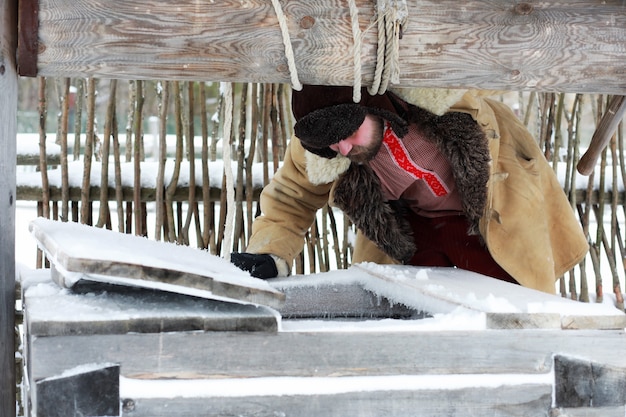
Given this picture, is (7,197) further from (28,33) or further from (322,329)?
(322,329)

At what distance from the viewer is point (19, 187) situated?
2914 millimetres

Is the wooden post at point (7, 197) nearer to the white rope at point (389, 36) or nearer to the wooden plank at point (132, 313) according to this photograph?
the wooden plank at point (132, 313)

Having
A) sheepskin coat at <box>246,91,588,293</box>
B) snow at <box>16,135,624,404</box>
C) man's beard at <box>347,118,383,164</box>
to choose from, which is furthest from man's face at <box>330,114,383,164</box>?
snow at <box>16,135,624,404</box>

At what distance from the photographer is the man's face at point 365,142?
6.48 feet

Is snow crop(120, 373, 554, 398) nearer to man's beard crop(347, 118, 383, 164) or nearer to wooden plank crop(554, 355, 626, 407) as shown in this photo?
wooden plank crop(554, 355, 626, 407)

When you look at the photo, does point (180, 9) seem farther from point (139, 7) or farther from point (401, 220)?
point (401, 220)

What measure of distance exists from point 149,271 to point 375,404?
402mm

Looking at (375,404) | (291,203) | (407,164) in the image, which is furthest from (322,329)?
(291,203)

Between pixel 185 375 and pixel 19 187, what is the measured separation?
78.0 inches

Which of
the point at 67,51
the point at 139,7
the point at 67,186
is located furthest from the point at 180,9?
the point at 67,186

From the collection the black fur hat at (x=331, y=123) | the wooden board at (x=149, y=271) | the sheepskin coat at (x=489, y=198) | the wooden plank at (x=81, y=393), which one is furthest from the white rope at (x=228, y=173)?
the wooden plank at (x=81, y=393)

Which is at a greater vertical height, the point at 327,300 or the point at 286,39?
the point at 286,39

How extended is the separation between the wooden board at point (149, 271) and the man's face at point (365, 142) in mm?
711

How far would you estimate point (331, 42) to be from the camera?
1.64 meters
